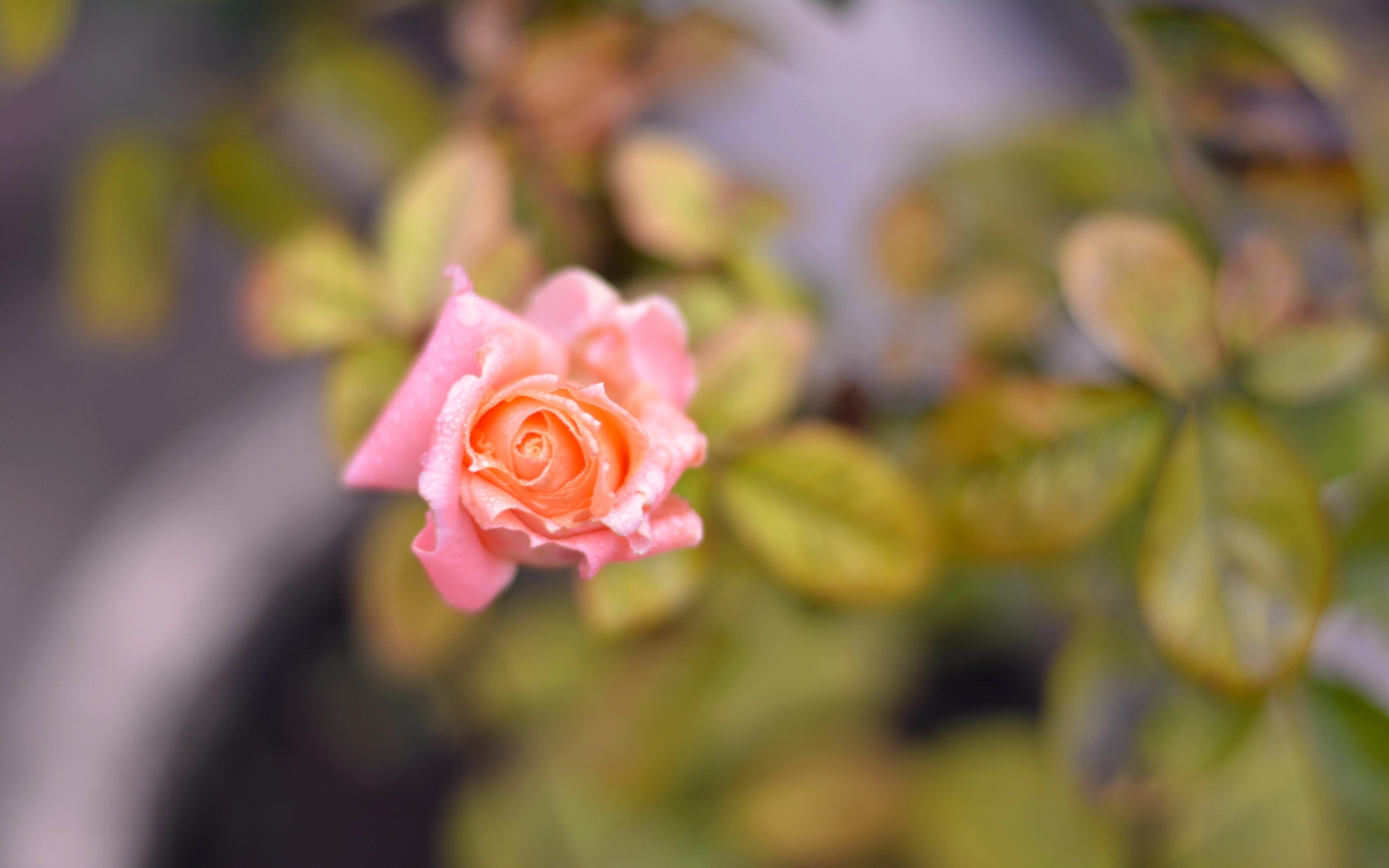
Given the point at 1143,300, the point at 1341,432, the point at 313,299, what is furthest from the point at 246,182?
the point at 1341,432

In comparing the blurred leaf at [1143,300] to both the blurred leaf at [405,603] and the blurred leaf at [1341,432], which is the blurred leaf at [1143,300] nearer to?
the blurred leaf at [1341,432]

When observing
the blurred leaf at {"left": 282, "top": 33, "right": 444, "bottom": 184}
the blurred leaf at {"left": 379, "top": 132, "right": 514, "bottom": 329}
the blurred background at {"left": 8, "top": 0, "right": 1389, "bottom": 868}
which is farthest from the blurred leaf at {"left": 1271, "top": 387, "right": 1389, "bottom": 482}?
the blurred leaf at {"left": 282, "top": 33, "right": 444, "bottom": 184}

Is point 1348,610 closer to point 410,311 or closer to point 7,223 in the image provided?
point 410,311

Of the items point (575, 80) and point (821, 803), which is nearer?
point (575, 80)

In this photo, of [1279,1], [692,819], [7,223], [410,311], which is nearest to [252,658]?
[692,819]

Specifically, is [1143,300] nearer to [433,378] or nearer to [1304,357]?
[1304,357]

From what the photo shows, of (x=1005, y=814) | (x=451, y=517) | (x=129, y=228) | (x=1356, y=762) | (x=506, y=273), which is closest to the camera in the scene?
(x=451, y=517)
